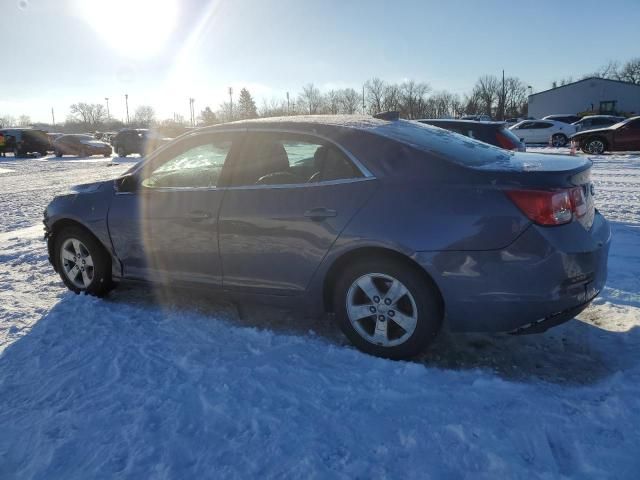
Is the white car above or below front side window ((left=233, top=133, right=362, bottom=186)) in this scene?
above

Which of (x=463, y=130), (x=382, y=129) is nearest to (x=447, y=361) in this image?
(x=382, y=129)

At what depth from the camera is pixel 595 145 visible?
18.8 metres

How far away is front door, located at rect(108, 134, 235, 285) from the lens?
12.2 ft

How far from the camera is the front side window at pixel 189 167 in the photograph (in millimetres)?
3982

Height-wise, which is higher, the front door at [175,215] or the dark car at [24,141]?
the dark car at [24,141]

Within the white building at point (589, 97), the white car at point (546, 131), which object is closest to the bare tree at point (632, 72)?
the white building at point (589, 97)

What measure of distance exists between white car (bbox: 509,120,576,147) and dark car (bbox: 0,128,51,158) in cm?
3033

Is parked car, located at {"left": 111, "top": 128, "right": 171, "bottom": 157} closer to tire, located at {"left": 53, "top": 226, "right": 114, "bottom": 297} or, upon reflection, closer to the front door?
tire, located at {"left": 53, "top": 226, "right": 114, "bottom": 297}

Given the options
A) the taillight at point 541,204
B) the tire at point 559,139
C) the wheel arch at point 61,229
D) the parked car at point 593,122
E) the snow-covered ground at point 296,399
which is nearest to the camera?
the snow-covered ground at point 296,399

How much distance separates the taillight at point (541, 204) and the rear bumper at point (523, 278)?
5 centimetres

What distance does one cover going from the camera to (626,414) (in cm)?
250

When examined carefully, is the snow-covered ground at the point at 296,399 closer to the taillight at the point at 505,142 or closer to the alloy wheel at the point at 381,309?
the alloy wheel at the point at 381,309

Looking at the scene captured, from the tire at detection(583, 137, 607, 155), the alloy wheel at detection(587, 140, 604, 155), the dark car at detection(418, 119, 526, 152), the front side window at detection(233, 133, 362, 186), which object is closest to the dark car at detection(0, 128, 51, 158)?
the dark car at detection(418, 119, 526, 152)

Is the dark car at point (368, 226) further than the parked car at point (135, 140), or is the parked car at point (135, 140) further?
the parked car at point (135, 140)
